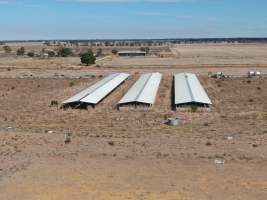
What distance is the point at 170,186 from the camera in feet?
48.0

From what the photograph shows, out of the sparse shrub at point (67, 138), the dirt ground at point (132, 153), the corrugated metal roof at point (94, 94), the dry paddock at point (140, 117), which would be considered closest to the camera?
the dirt ground at point (132, 153)

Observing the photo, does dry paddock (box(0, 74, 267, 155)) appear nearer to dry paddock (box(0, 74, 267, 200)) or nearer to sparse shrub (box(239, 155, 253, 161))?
dry paddock (box(0, 74, 267, 200))

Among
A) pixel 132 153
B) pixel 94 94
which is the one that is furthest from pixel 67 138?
pixel 94 94

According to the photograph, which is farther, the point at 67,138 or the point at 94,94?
the point at 94,94

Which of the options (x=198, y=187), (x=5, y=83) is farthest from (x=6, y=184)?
(x=5, y=83)

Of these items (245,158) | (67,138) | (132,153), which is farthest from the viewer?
(67,138)

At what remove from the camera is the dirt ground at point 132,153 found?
1437cm

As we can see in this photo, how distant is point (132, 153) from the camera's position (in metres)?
19.0

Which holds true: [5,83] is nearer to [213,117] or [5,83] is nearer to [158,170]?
[213,117]

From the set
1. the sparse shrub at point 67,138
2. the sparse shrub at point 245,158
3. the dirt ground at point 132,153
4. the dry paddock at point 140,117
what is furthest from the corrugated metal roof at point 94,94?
the sparse shrub at point 245,158

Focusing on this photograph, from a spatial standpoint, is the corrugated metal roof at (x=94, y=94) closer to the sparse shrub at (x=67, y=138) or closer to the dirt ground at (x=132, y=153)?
the dirt ground at (x=132, y=153)

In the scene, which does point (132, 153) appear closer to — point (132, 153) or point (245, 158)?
point (132, 153)

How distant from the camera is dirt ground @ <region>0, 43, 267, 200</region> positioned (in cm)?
1437

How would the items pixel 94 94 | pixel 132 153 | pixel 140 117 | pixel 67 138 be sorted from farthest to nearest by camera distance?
1. pixel 94 94
2. pixel 140 117
3. pixel 67 138
4. pixel 132 153
